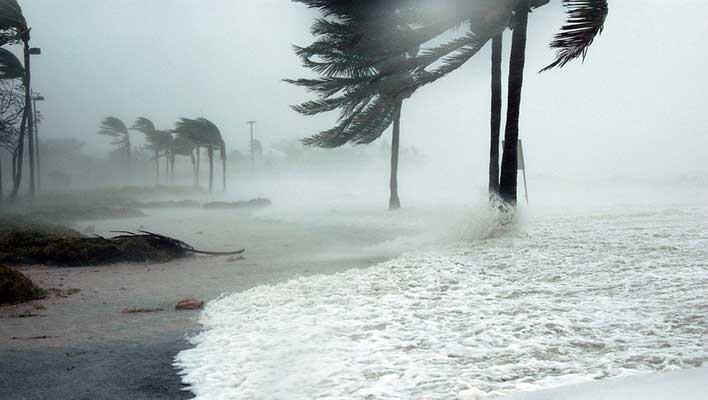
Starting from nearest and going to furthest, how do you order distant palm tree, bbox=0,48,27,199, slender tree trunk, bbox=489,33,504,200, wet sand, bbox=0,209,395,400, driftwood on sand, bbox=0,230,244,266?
wet sand, bbox=0,209,395,400
driftwood on sand, bbox=0,230,244,266
slender tree trunk, bbox=489,33,504,200
distant palm tree, bbox=0,48,27,199

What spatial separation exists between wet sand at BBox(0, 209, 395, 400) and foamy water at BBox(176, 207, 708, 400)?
271mm

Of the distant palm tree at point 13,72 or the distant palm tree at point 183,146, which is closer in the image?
the distant palm tree at point 13,72

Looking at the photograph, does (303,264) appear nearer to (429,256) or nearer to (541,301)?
(429,256)

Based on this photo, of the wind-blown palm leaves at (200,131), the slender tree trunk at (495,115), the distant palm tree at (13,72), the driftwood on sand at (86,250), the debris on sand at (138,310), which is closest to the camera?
the debris on sand at (138,310)

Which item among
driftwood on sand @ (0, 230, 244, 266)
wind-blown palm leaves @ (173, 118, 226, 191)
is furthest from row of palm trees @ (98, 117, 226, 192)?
driftwood on sand @ (0, 230, 244, 266)

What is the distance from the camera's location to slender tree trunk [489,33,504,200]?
1220 cm

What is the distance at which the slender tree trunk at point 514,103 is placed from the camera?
10180mm

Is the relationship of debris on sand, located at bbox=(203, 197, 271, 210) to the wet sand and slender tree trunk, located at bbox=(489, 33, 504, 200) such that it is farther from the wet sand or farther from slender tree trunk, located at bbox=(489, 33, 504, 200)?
slender tree trunk, located at bbox=(489, 33, 504, 200)

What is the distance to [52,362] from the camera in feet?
11.2

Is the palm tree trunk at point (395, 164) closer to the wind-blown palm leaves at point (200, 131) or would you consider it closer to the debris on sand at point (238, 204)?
the debris on sand at point (238, 204)

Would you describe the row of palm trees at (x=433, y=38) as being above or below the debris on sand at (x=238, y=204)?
above

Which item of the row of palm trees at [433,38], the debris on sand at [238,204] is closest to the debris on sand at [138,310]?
the row of palm trees at [433,38]

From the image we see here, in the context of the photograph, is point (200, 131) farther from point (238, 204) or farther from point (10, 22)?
point (10, 22)

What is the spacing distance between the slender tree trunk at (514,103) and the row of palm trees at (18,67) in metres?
12.2
